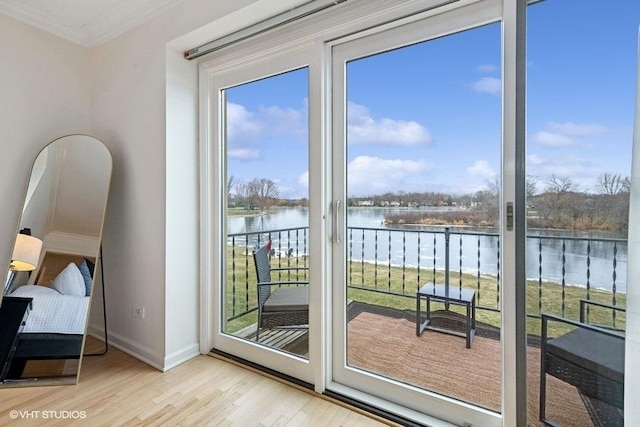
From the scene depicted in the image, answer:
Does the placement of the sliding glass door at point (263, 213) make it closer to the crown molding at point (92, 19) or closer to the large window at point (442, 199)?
the large window at point (442, 199)

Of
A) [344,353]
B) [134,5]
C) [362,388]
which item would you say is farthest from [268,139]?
[362,388]

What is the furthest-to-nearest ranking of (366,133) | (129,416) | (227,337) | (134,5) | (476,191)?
1. (227,337)
2. (134,5)
3. (366,133)
4. (129,416)
5. (476,191)

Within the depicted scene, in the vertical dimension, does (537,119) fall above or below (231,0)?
below

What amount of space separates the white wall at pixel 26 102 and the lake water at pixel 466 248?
177 centimetres

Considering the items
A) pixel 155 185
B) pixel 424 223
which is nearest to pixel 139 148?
pixel 155 185

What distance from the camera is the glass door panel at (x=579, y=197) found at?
4.11 ft

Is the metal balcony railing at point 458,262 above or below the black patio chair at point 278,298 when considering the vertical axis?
above

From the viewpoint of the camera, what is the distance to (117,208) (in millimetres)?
2539

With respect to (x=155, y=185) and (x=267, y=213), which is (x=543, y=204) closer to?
(x=267, y=213)

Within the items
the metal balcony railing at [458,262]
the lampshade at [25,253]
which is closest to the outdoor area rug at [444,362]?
the metal balcony railing at [458,262]

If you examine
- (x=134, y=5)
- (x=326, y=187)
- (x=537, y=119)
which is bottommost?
(x=326, y=187)

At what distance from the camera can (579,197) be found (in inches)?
53.1

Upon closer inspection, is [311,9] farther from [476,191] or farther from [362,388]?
[362,388]

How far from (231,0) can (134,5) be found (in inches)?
34.4
